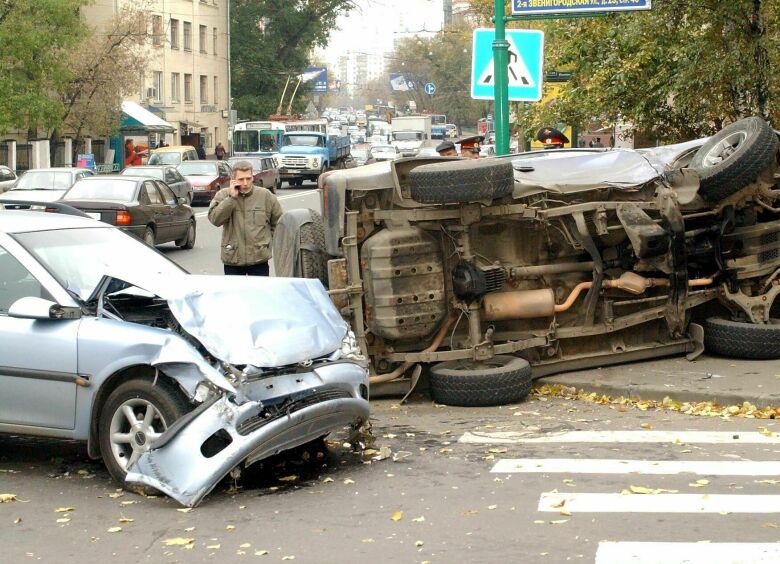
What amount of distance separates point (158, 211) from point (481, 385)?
14.6 meters

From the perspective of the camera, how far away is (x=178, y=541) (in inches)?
215

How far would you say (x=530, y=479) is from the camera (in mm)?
6422

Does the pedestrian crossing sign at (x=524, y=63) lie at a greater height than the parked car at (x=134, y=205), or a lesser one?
greater

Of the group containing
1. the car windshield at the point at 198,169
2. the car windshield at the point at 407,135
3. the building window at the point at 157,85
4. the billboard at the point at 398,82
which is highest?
the billboard at the point at 398,82

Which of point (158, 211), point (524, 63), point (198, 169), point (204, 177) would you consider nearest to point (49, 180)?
point (158, 211)

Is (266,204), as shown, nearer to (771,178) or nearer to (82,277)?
(82,277)

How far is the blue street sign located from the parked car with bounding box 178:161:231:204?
89.0 ft

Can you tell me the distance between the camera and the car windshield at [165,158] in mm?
45719

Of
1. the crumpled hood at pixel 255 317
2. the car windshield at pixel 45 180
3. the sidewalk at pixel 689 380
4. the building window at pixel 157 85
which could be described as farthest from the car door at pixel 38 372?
the building window at pixel 157 85

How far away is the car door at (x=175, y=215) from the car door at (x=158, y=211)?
15 cm

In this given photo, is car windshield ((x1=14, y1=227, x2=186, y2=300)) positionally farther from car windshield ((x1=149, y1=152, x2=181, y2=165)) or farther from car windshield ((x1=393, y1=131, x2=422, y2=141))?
car windshield ((x1=393, y1=131, x2=422, y2=141))

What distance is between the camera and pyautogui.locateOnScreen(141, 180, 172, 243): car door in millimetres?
21906

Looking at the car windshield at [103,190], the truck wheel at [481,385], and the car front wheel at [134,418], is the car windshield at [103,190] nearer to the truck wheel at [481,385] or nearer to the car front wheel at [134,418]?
the truck wheel at [481,385]

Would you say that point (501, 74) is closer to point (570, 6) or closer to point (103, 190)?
point (570, 6)
